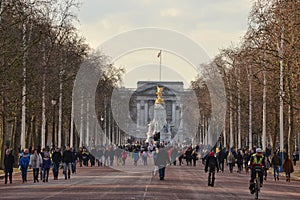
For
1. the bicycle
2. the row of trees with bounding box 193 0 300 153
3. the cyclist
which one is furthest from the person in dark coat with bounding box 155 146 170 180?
the bicycle

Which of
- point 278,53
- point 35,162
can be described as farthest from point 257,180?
point 278,53

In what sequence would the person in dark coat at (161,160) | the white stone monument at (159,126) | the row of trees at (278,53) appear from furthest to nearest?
the white stone monument at (159,126) → the row of trees at (278,53) → the person in dark coat at (161,160)

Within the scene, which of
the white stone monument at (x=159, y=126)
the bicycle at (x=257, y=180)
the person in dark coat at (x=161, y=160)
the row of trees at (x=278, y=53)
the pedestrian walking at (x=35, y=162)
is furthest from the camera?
the white stone monument at (x=159, y=126)

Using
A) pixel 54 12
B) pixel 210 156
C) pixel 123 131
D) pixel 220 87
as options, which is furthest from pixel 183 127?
pixel 210 156

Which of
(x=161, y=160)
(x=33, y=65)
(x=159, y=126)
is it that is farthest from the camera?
(x=159, y=126)

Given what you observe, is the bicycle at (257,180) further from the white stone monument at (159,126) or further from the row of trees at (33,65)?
the white stone monument at (159,126)

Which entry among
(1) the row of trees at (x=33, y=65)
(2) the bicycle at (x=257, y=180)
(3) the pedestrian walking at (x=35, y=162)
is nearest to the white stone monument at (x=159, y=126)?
(1) the row of trees at (x=33, y=65)

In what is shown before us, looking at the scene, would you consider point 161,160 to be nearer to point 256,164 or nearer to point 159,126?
point 256,164

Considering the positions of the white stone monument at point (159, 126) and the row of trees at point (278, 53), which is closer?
the row of trees at point (278, 53)

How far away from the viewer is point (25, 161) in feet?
122

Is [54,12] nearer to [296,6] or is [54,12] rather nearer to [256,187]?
[296,6]

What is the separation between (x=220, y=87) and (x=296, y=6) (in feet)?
165

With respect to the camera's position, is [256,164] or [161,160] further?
[161,160]

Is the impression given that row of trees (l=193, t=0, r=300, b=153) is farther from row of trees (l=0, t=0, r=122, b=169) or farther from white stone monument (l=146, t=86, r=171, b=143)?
white stone monument (l=146, t=86, r=171, b=143)
